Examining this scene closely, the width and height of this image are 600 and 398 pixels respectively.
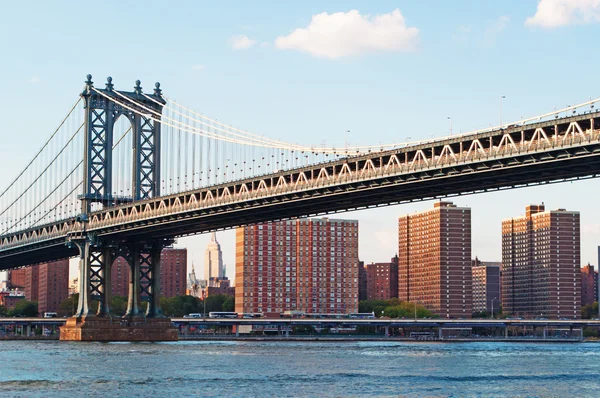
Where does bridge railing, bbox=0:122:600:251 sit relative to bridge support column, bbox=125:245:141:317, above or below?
above

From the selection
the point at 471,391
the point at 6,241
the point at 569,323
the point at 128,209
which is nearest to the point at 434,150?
the point at 471,391

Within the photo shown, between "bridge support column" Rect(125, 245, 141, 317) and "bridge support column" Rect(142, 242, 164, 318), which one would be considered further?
"bridge support column" Rect(142, 242, 164, 318)

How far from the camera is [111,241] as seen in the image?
4461 inches

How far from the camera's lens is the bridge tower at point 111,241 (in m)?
111

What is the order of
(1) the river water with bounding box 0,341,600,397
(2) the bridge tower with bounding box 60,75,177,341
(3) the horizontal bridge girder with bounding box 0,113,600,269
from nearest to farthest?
(1) the river water with bounding box 0,341,600,397 < (3) the horizontal bridge girder with bounding box 0,113,600,269 < (2) the bridge tower with bounding box 60,75,177,341

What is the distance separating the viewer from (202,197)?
9881cm

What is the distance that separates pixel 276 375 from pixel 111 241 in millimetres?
51520

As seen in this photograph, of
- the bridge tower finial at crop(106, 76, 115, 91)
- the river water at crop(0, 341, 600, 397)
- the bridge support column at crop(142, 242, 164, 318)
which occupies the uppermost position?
the bridge tower finial at crop(106, 76, 115, 91)

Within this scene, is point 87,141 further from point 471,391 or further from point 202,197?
point 471,391

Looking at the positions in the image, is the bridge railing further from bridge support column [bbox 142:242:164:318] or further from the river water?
the river water

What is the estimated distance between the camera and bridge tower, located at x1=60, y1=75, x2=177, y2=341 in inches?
4358

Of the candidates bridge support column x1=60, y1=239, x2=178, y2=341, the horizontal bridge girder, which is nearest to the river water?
the horizontal bridge girder

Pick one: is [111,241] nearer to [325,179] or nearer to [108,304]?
[108,304]

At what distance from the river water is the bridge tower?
20.3m
